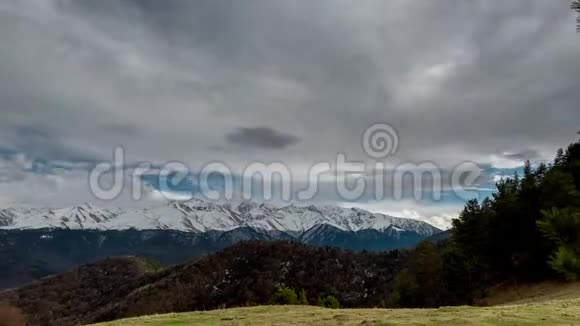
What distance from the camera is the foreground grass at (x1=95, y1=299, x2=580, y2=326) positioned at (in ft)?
50.9

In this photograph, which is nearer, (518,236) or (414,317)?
(414,317)

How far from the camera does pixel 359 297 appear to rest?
11181 cm

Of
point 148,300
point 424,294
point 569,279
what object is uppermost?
point 569,279

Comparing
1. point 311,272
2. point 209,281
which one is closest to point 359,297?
point 311,272

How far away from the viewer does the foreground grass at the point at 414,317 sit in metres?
15.5

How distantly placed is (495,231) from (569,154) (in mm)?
13500

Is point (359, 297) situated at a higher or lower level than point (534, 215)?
lower

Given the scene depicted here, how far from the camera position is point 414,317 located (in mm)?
17688

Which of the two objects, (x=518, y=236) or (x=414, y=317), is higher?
(x=518, y=236)

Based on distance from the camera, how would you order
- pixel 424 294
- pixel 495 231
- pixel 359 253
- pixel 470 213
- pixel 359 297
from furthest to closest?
pixel 359 253 → pixel 359 297 → pixel 424 294 → pixel 470 213 → pixel 495 231

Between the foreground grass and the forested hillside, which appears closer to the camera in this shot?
the foreground grass

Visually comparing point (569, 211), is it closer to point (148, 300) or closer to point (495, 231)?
point (495, 231)

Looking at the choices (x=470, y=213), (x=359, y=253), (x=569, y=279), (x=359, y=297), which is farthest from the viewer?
(x=359, y=253)

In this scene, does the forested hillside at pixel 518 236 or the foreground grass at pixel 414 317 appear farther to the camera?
the forested hillside at pixel 518 236
